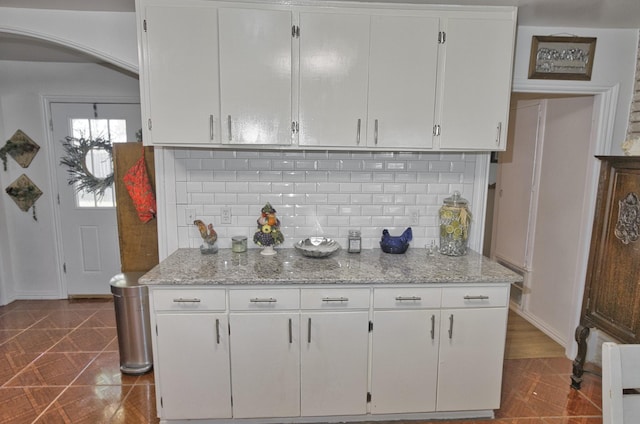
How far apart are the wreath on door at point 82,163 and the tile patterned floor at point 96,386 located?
1483 millimetres

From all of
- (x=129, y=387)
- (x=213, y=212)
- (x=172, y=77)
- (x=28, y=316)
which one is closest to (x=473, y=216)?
(x=213, y=212)

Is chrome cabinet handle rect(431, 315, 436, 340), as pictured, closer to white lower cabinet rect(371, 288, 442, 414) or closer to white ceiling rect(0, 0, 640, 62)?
white lower cabinet rect(371, 288, 442, 414)

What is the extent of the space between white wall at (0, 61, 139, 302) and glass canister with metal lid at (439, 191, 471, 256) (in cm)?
344

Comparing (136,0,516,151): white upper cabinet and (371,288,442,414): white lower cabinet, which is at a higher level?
(136,0,516,151): white upper cabinet

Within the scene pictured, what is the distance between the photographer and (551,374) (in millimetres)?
2803

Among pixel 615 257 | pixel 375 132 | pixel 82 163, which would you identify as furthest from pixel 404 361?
pixel 82 163

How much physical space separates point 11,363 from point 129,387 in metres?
1.14

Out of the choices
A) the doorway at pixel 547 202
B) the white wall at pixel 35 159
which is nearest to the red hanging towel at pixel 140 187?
the white wall at pixel 35 159

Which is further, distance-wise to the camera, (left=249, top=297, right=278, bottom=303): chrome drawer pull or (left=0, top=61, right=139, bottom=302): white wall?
(left=0, top=61, right=139, bottom=302): white wall

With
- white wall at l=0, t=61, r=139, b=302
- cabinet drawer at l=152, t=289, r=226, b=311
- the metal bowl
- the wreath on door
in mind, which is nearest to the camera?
cabinet drawer at l=152, t=289, r=226, b=311

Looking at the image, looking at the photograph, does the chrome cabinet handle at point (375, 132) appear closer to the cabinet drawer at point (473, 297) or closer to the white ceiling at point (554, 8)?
the white ceiling at point (554, 8)

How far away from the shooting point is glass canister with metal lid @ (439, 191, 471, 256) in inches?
98.7

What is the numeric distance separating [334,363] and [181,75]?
6.39 ft

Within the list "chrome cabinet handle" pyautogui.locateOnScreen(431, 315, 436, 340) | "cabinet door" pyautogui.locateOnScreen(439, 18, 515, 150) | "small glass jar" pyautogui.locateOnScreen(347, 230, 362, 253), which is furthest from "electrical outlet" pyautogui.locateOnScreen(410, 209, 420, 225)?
"chrome cabinet handle" pyautogui.locateOnScreen(431, 315, 436, 340)
